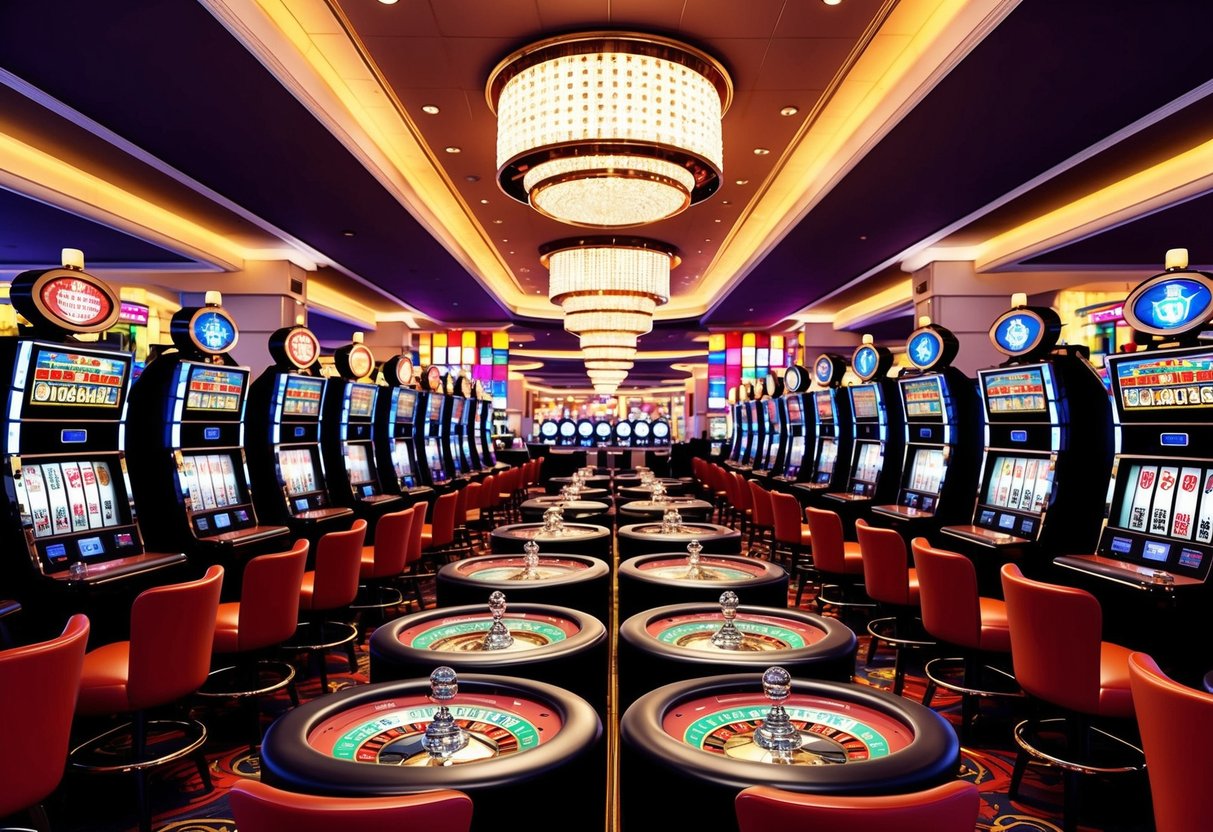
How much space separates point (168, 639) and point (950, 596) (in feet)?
10.5

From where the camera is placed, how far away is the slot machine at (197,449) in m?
4.27

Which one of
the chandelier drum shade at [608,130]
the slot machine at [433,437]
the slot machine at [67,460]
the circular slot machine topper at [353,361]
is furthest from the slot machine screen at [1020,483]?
the slot machine at [433,437]

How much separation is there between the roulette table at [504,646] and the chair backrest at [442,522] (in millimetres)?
3952

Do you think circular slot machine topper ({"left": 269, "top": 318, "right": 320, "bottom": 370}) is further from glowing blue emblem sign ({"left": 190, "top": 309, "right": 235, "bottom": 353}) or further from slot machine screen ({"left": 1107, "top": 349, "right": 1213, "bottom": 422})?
slot machine screen ({"left": 1107, "top": 349, "right": 1213, "bottom": 422})

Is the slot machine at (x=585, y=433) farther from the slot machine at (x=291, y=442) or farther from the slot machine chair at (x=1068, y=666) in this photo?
the slot machine chair at (x=1068, y=666)

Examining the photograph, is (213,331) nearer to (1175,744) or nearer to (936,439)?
(1175,744)

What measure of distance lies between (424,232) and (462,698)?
669cm

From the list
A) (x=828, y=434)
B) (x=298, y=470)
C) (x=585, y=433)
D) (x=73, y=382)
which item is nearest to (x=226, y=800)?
(x=73, y=382)

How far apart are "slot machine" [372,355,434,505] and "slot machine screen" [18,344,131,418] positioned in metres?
3.65

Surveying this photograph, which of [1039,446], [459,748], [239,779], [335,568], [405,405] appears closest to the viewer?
[459,748]

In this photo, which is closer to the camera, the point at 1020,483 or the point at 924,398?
the point at 1020,483

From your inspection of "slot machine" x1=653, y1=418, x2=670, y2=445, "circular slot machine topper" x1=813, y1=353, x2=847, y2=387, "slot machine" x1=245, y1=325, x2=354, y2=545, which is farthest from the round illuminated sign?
"slot machine" x1=653, y1=418, x2=670, y2=445

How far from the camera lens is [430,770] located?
136 cm

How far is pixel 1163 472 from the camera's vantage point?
3633 mm
